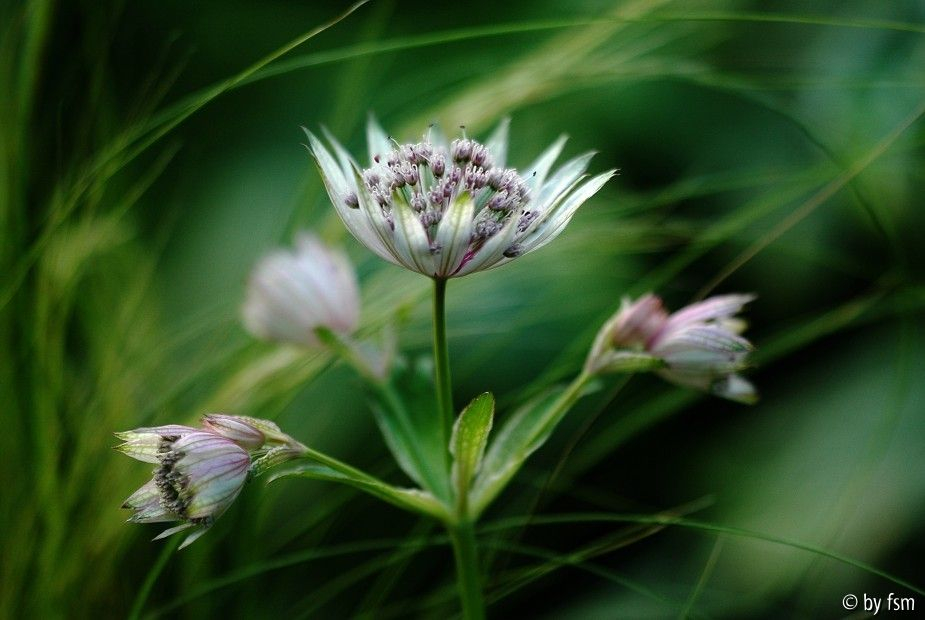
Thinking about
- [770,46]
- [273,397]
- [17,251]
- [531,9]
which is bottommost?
[273,397]

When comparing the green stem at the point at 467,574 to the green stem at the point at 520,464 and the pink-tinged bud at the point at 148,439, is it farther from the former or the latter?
the pink-tinged bud at the point at 148,439

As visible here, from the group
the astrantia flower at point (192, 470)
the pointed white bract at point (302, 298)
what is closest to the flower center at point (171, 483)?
the astrantia flower at point (192, 470)

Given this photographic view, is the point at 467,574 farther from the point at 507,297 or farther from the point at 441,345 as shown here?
the point at 507,297

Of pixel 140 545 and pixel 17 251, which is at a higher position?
pixel 17 251

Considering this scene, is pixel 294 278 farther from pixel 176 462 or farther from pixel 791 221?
pixel 791 221

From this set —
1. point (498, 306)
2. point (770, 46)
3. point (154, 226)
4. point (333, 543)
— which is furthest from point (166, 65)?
point (770, 46)

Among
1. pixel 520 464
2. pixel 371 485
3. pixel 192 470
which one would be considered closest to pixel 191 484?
pixel 192 470

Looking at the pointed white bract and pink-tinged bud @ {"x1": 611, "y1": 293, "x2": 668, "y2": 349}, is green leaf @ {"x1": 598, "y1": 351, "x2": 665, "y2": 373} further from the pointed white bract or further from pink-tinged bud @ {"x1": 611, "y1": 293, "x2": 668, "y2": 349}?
the pointed white bract
